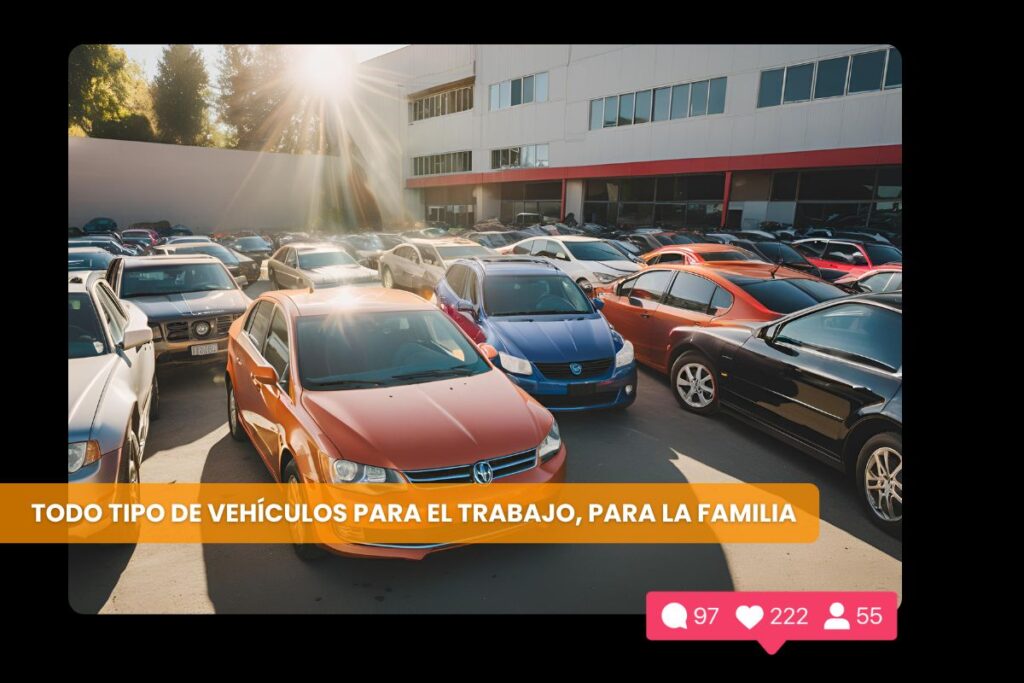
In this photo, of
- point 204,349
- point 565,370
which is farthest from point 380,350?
point 204,349

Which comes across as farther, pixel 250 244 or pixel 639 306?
pixel 250 244

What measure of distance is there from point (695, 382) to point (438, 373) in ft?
10.8

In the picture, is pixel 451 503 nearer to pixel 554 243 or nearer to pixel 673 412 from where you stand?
pixel 673 412

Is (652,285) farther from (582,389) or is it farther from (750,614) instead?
(750,614)

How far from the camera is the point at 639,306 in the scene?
7551 millimetres

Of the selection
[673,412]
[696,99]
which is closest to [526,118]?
[696,99]

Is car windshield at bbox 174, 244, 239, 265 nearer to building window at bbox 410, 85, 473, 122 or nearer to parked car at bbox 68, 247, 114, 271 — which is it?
parked car at bbox 68, 247, 114, 271

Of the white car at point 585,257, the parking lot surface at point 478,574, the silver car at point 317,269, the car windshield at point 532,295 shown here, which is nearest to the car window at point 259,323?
the parking lot surface at point 478,574

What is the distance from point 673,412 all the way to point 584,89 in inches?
1076

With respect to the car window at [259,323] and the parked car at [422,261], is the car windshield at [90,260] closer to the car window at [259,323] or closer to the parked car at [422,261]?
→ the parked car at [422,261]

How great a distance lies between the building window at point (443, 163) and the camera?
39.0 m

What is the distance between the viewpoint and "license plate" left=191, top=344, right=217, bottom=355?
23.5 feet

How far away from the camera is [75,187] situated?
3409 centimetres

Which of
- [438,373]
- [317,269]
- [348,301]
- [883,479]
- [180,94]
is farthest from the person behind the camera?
[180,94]
